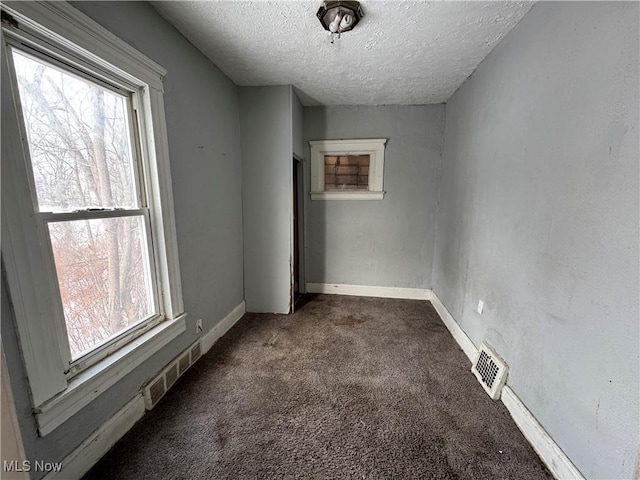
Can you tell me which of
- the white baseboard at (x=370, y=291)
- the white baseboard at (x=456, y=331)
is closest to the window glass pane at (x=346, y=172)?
the white baseboard at (x=370, y=291)

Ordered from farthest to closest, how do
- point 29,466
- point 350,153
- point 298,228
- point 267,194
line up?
point 298,228 < point 350,153 < point 267,194 < point 29,466

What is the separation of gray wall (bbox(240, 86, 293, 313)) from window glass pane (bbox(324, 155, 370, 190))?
33.8 inches

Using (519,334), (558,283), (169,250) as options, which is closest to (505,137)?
(558,283)

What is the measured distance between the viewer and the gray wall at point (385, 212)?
3324 mm

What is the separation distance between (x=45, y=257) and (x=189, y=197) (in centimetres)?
100

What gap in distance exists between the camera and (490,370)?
1833 millimetres

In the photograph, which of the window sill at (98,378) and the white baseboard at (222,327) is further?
the white baseboard at (222,327)

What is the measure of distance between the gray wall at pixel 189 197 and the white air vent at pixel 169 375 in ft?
0.19

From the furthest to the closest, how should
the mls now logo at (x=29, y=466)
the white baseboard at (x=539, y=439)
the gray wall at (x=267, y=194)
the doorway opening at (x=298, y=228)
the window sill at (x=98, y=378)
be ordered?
the doorway opening at (x=298, y=228)
the gray wall at (x=267, y=194)
the white baseboard at (x=539, y=439)
the window sill at (x=98, y=378)
the mls now logo at (x=29, y=466)

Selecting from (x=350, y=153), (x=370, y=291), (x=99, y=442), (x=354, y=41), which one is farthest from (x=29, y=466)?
(x=350, y=153)

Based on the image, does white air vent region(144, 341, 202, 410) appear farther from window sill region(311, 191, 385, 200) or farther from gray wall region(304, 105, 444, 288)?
window sill region(311, 191, 385, 200)

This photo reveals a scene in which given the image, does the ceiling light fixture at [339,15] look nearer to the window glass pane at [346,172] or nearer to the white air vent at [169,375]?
Answer: the window glass pane at [346,172]

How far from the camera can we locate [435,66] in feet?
7.50

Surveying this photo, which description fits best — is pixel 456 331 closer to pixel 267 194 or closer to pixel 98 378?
pixel 267 194
